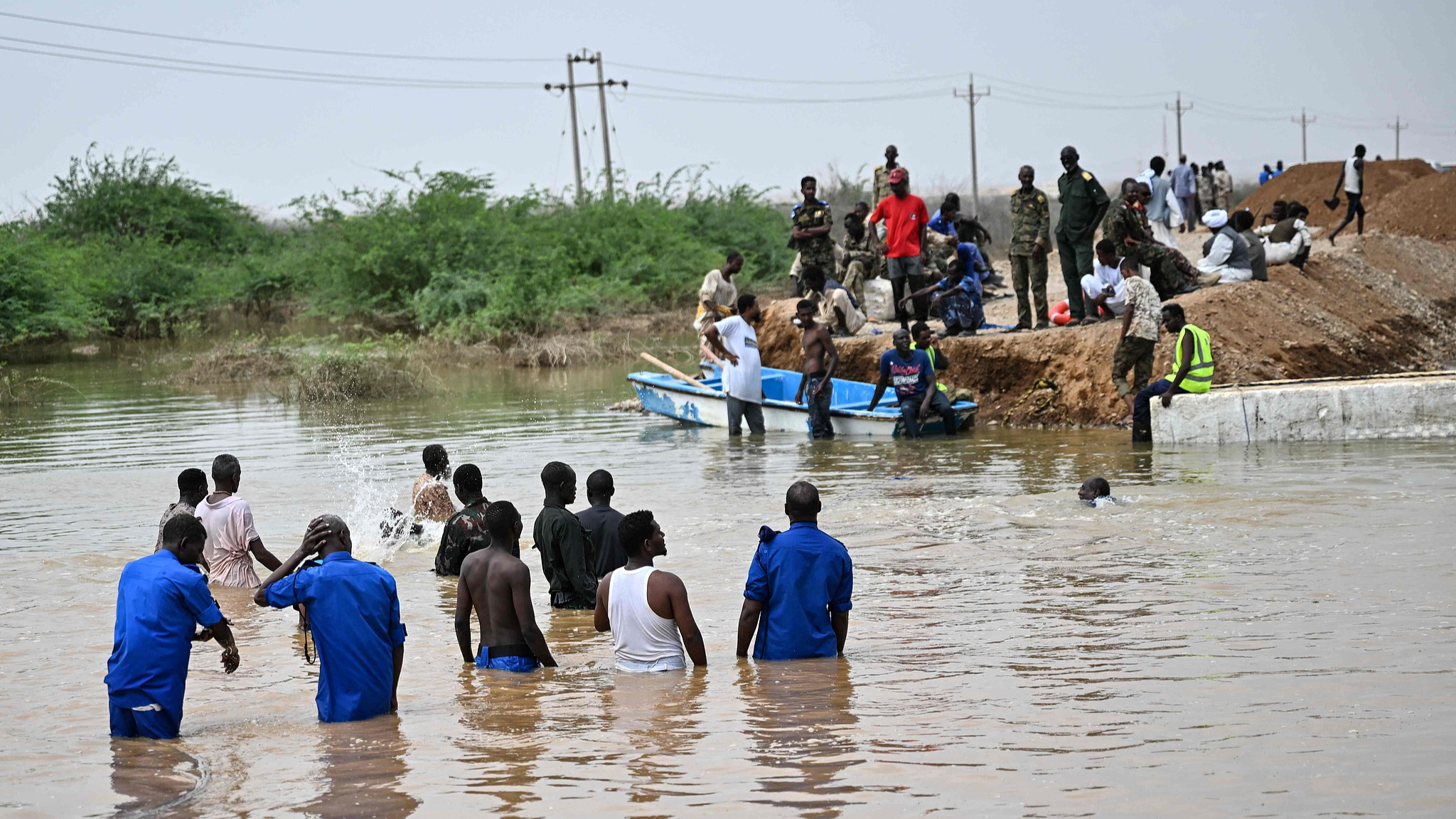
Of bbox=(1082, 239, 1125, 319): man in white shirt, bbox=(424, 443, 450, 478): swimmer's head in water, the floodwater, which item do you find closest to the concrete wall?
the floodwater

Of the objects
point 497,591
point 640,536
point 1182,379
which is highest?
point 1182,379

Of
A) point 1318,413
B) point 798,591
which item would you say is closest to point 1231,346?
point 1318,413

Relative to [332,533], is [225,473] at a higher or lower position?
higher

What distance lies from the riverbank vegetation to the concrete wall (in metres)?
21.6

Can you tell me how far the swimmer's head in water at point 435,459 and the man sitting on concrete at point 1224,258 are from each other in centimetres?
1152

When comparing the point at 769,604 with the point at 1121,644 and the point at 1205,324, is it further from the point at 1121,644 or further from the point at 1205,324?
the point at 1205,324

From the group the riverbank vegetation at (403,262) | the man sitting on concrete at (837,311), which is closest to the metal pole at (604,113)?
the riverbank vegetation at (403,262)

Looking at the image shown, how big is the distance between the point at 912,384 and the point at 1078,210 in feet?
9.35

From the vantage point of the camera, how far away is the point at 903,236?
17.2 metres

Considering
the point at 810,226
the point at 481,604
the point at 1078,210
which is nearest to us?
the point at 481,604

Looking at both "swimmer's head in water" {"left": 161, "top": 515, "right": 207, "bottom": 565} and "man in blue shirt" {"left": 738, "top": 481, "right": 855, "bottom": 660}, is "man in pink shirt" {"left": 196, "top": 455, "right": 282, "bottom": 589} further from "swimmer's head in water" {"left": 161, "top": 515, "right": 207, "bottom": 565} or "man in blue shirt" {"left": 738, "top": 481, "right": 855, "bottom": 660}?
"man in blue shirt" {"left": 738, "top": 481, "right": 855, "bottom": 660}

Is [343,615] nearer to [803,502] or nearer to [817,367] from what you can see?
[803,502]

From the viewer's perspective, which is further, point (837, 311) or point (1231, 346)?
point (837, 311)

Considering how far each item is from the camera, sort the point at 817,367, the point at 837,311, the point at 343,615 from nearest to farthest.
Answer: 1. the point at 343,615
2. the point at 817,367
3. the point at 837,311
